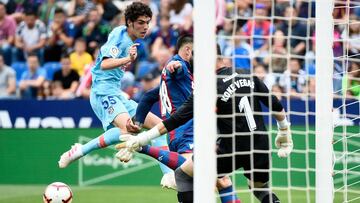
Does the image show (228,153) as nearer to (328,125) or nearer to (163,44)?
(328,125)

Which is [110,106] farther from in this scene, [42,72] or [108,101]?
[42,72]

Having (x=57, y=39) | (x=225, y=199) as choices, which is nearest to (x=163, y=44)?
(x=57, y=39)

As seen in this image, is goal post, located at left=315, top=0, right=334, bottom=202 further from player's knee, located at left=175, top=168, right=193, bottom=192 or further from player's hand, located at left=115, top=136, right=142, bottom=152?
player's hand, located at left=115, top=136, right=142, bottom=152

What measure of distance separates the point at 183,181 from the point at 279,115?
1.18 meters

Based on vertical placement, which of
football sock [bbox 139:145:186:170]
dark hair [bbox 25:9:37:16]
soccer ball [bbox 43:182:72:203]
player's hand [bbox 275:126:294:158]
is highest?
dark hair [bbox 25:9:37:16]

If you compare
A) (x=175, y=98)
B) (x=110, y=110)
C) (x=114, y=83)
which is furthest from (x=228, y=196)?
(x=114, y=83)

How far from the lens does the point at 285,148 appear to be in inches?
359

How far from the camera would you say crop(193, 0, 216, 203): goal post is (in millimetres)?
7105

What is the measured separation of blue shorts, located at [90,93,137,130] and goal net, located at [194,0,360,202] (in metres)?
1.54

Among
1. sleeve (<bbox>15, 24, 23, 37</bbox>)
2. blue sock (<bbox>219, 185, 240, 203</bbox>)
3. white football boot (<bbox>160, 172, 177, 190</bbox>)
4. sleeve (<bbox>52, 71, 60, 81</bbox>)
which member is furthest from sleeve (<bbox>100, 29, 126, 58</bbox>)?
sleeve (<bbox>15, 24, 23, 37</bbox>)

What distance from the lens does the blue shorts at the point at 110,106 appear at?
1089 centimetres

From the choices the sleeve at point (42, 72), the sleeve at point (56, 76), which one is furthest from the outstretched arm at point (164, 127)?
the sleeve at point (42, 72)

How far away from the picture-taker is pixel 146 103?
10.0 m

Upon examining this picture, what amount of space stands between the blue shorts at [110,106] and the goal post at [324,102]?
3.24 meters
